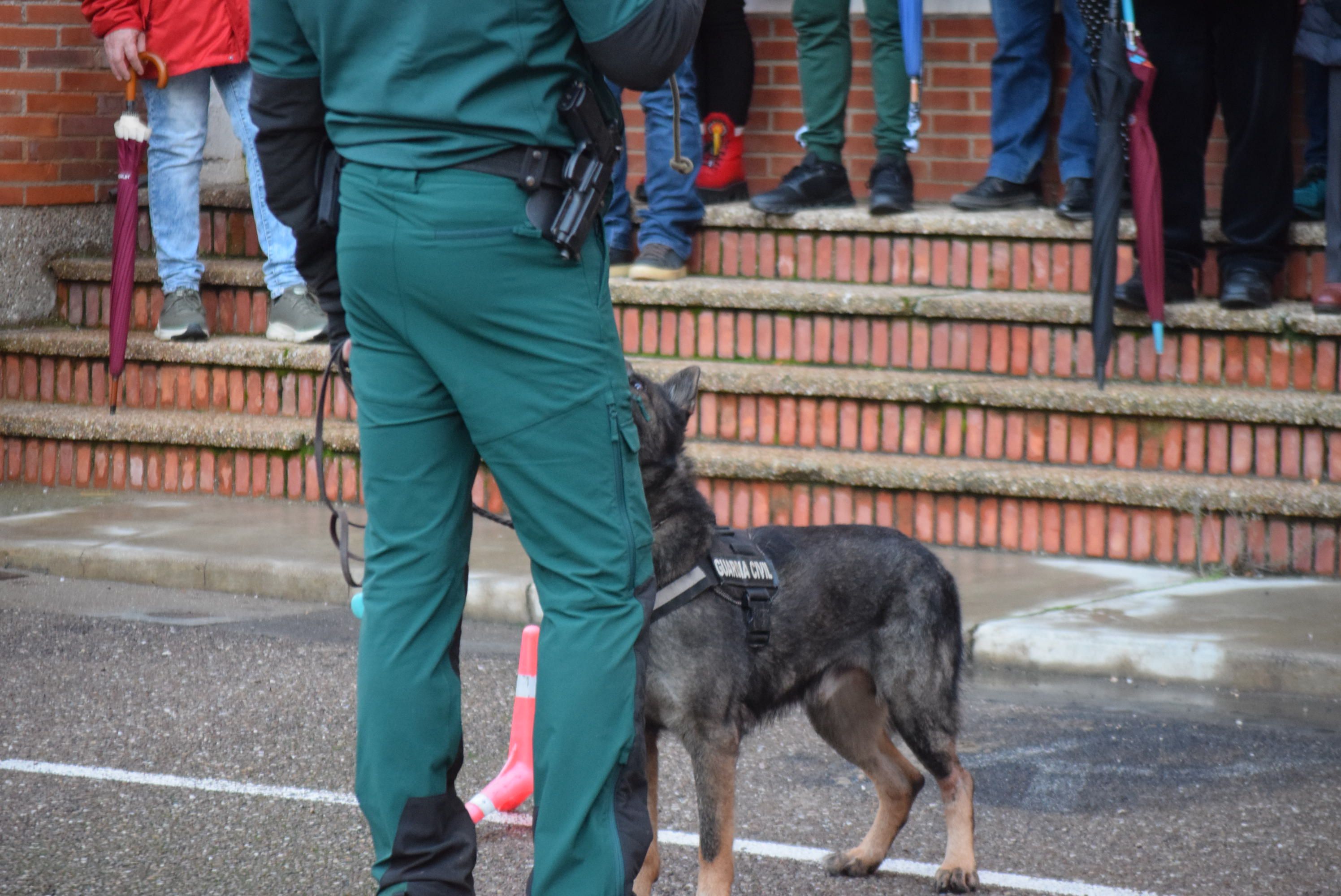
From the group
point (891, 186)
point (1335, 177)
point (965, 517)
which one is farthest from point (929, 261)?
point (1335, 177)

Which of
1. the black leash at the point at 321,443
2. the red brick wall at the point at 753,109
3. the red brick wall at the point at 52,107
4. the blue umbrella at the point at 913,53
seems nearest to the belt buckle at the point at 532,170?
the black leash at the point at 321,443

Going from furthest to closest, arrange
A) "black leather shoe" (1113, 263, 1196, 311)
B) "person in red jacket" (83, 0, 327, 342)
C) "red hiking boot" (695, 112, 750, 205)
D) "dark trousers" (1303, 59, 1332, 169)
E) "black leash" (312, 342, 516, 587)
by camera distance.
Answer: "red hiking boot" (695, 112, 750, 205) → "person in red jacket" (83, 0, 327, 342) → "dark trousers" (1303, 59, 1332, 169) → "black leather shoe" (1113, 263, 1196, 311) → "black leash" (312, 342, 516, 587)

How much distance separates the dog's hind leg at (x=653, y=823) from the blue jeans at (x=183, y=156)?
516 cm

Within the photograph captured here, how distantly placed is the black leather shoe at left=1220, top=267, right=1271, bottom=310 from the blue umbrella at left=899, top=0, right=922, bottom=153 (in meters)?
1.72

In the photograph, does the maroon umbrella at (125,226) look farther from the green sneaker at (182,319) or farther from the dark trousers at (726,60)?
the dark trousers at (726,60)

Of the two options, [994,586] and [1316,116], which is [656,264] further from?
[1316,116]

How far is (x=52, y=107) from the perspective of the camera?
8.78 metres

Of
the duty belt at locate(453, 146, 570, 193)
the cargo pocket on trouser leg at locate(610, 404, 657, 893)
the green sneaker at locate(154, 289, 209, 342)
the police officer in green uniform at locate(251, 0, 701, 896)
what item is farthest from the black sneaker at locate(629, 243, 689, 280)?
the duty belt at locate(453, 146, 570, 193)

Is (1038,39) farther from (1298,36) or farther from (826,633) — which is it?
(826,633)

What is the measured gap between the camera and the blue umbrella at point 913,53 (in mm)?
7531

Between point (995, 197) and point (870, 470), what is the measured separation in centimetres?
164

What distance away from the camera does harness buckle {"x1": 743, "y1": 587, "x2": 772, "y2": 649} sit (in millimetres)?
3732

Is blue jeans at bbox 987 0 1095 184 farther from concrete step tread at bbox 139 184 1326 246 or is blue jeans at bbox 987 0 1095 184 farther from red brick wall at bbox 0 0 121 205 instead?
red brick wall at bbox 0 0 121 205

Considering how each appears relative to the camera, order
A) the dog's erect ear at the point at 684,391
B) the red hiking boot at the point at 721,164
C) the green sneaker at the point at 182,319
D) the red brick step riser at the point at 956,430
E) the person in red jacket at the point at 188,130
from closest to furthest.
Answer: the dog's erect ear at the point at 684,391, the red brick step riser at the point at 956,430, the person in red jacket at the point at 188,130, the red hiking boot at the point at 721,164, the green sneaker at the point at 182,319
